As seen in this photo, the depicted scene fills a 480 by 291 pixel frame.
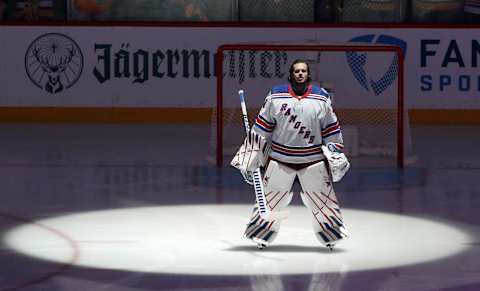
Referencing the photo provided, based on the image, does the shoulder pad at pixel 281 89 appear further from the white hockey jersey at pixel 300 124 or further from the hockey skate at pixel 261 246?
the hockey skate at pixel 261 246

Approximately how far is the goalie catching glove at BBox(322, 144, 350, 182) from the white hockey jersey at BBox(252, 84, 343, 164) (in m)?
0.05

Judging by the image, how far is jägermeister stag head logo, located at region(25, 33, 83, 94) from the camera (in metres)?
19.9

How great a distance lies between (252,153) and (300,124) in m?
0.41

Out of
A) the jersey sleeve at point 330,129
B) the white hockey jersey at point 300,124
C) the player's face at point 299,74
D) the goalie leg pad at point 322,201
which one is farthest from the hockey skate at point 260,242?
the player's face at point 299,74

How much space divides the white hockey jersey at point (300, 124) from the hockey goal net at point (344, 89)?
5.95 metres

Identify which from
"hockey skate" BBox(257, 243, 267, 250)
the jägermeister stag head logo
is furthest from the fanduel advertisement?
"hockey skate" BBox(257, 243, 267, 250)

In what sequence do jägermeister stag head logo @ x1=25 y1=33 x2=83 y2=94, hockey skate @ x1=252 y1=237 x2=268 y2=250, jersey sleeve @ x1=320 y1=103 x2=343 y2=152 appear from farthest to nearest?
jägermeister stag head logo @ x1=25 y1=33 x2=83 y2=94 < hockey skate @ x1=252 y1=237 x2=268 y2=250 < jersey sleeve @ x1=320 y1=103 x2=343 y2=152

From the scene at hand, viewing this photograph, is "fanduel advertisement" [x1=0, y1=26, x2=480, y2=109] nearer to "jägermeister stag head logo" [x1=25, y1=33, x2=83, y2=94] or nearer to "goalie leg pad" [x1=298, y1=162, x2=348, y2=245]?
"jägermeister stag head logo" [x1=25, y1=33, x2=83, y2=94]

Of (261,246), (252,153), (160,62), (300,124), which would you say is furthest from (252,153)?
(160,62)

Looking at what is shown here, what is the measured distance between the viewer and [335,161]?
9109 mm

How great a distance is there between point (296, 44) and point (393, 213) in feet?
15.3

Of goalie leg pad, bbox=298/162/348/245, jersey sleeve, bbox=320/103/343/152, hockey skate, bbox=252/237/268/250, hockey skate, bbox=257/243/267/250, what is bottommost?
hockey skate, bbox=257/243/267/250

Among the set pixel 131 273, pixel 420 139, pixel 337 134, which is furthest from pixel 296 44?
pixel 131 273

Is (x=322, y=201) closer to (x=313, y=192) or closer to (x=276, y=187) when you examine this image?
(x=313, y=192)
